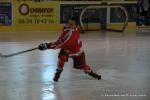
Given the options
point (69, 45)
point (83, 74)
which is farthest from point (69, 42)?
point (83, 74)

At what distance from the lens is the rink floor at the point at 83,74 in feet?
23.9

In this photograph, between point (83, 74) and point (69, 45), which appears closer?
point (69, 45)

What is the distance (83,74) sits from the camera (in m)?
8.95

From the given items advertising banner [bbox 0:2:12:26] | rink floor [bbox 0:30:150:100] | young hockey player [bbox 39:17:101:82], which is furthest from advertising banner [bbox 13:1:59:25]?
young hockey player [bbox 39:17:101:82]

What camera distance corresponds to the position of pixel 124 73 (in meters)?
9.07

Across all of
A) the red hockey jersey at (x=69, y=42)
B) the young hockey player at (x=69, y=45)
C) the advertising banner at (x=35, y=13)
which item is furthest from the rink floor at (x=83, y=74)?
the advertising banner at (x=35, y=13)

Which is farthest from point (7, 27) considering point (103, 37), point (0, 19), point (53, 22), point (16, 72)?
point (16, 72)

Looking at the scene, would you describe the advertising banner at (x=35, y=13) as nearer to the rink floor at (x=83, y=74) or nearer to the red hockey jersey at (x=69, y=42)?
the rink floor at (x=83, y=74)

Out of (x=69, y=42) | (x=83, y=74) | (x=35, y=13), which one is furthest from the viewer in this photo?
(x=35, y=13)

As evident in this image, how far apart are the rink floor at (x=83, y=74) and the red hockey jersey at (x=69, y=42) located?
558mm

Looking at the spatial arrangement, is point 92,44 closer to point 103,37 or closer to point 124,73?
point 103,37

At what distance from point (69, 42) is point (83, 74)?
1.07 metres

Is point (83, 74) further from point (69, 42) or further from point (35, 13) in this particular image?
point (35, 13)

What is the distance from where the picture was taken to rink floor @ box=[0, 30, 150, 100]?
23.9 ft
